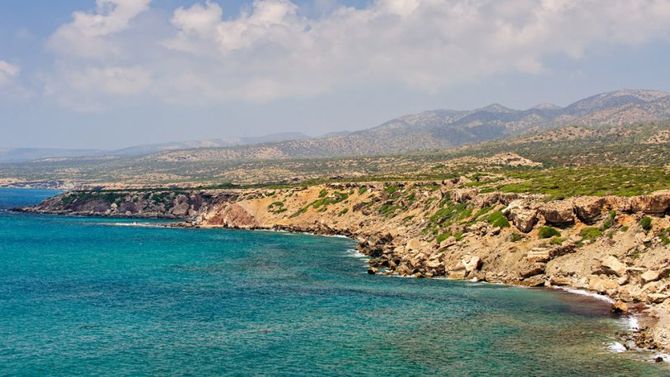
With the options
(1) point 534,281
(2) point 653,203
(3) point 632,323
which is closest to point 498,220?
(1) point 534,281

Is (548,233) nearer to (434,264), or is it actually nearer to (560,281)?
(560,281)

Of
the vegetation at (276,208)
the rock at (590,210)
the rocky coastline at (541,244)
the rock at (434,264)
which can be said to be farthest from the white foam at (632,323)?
the vegetation at (276,208)

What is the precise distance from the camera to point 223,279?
86.2 metres

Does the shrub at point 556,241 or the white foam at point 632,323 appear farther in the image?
the shrub at point 556,241

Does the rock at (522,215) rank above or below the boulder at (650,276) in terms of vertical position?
above

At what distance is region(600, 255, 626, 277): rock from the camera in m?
72.1

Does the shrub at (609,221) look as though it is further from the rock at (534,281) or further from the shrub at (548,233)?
the rock at (534,281)

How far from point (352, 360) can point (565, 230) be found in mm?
47105

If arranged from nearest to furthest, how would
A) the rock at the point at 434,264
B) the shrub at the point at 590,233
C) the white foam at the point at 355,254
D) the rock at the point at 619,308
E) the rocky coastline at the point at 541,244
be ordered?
1. the rock at the point at 619,308
2. the rocky coastline at the point at 541,244
3. the shrub at the point at 590,233
4. the rock at the point at 434,264
5. the white foam at the point at 355,254

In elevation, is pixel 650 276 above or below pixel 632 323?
above

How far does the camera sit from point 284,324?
60594 mm

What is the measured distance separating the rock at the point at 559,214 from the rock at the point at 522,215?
6.07 feet

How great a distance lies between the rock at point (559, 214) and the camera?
3420 inches

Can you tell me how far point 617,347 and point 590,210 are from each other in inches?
1498
